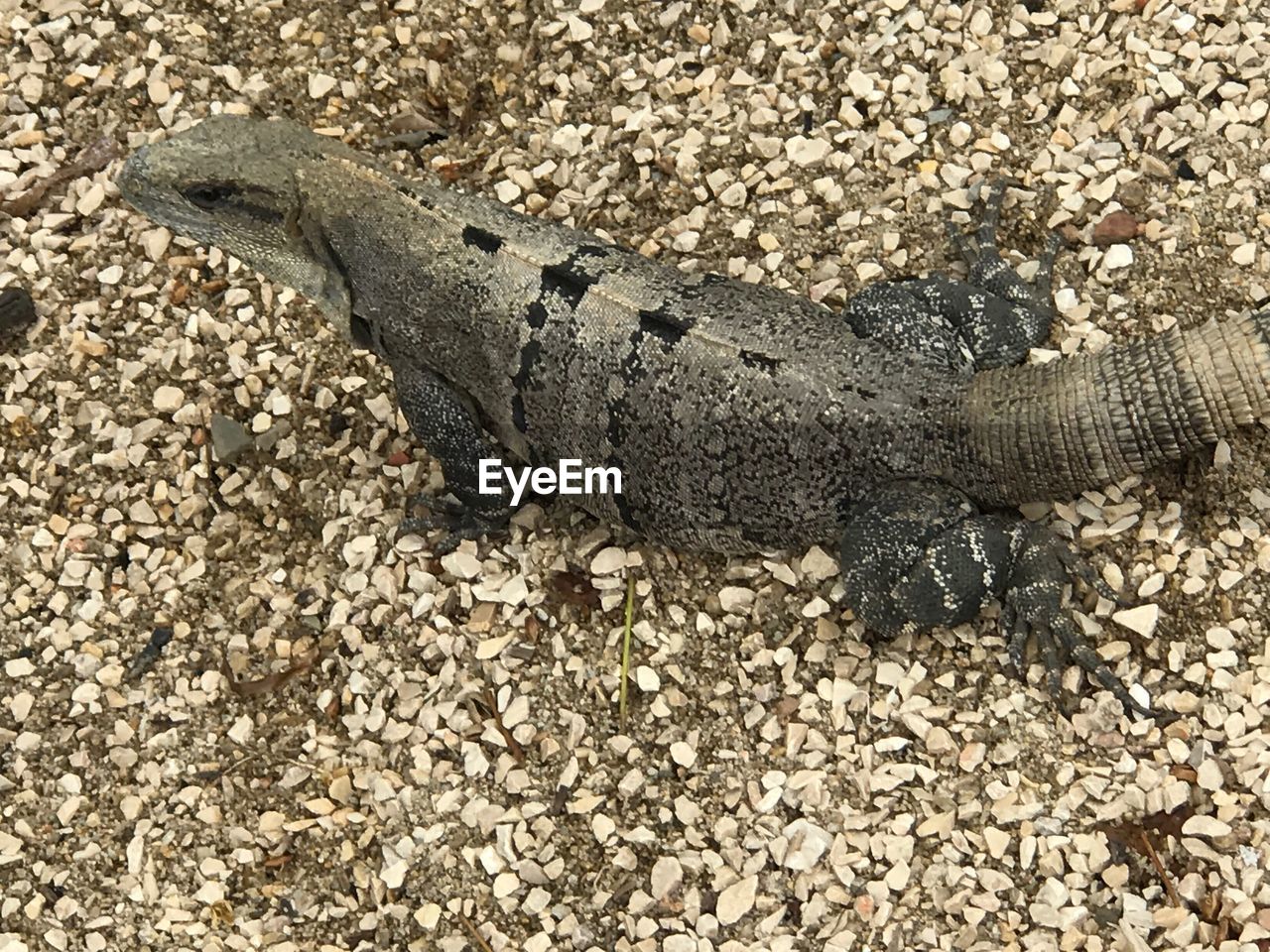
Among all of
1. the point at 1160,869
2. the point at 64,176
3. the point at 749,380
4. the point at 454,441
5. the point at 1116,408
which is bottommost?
the point at 1160,869

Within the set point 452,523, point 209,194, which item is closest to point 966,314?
point 452,523

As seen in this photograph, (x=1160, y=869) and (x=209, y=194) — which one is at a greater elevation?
(x=209, y=194)

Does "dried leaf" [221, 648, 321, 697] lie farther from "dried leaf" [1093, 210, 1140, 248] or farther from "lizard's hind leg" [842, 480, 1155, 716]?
"dried leaf" [1093, 210, 1140, 248]

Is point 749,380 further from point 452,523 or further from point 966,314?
point 452,523

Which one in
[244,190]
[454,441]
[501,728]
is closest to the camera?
[244,190]

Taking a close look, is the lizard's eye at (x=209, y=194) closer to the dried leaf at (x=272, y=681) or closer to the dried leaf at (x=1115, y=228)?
the dried leaf at (x=272, y=681)

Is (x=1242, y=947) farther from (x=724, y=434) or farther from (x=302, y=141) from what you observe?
(x=302, y=141)

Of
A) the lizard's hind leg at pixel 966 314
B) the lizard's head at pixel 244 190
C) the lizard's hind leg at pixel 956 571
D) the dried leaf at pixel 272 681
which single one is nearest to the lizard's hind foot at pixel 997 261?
the lizard's hind leg at pixel 966 314
